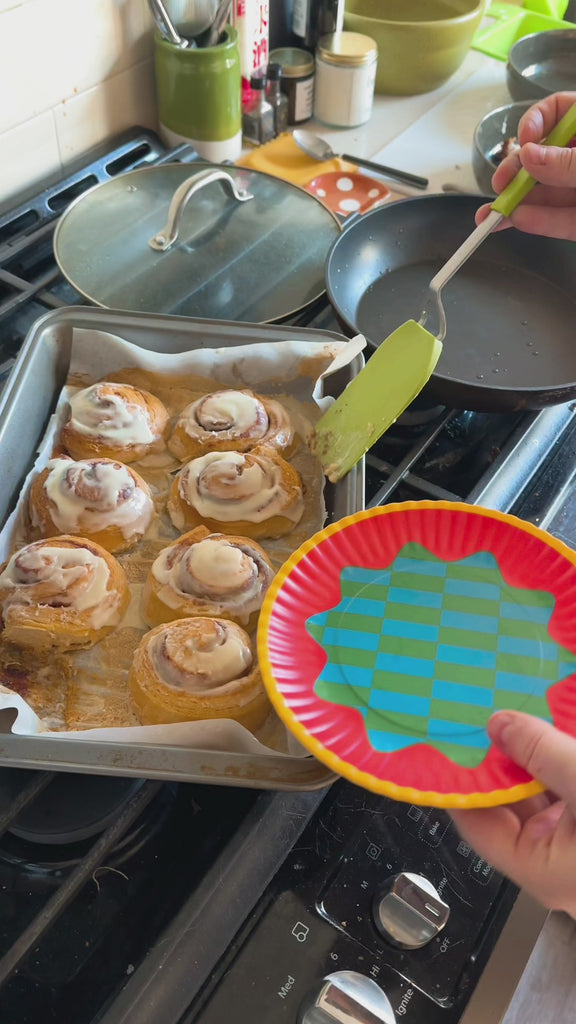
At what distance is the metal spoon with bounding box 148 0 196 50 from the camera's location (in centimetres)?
116

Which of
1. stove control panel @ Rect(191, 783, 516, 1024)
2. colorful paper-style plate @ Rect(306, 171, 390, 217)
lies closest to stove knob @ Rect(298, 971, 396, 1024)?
stove control panel @ Rect(191, 783, 516, 1024)

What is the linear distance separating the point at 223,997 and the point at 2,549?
51 centimetres

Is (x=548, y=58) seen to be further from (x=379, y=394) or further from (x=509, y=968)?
(x=509, y=968)

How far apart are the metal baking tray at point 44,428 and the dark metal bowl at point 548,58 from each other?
91 cm

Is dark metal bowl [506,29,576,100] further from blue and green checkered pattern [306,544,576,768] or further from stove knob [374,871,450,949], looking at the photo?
stove knob [374,871,450,949]

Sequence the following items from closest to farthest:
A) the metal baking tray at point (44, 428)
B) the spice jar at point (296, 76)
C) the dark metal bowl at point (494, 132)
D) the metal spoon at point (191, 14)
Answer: the metal baking tray at point (44, 428)
the metal spoon at point (191, 14)
the dark metal bowl at point (494, 132)
the spice jar at point (296, 76)

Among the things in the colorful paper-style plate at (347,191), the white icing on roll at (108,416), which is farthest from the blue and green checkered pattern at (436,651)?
the colorful paper-style plate at (347,191)

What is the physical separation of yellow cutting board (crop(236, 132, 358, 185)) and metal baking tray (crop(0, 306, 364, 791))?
1.70ft

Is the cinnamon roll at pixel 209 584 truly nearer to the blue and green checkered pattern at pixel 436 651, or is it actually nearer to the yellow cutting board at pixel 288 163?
the blue and green checkered pattern at pixel 436 651

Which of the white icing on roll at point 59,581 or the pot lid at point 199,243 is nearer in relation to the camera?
the white icing on roll at point 59,581

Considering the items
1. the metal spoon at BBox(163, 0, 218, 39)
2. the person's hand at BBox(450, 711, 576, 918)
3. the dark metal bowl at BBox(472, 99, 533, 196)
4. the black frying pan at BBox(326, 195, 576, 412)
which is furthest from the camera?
the dark metal bowl at BBox(472, 99, 533, 196)

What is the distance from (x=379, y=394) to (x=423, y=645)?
1.04 feet

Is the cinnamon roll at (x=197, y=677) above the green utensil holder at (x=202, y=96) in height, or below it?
below

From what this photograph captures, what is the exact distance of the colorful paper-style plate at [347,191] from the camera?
1344mm
